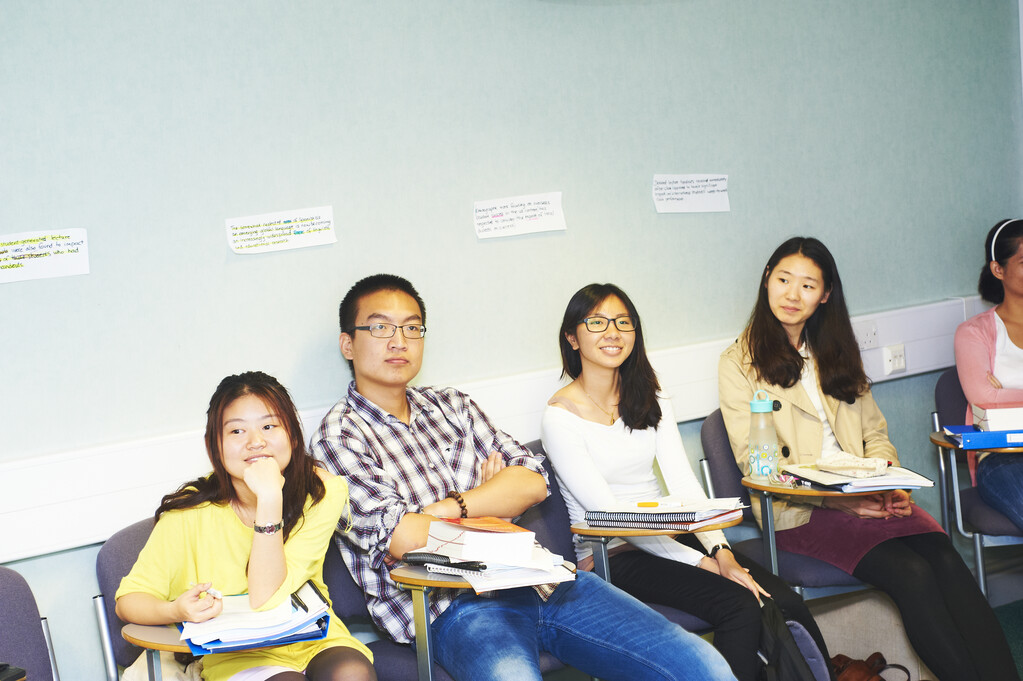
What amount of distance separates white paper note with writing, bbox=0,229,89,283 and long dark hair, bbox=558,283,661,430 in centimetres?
145

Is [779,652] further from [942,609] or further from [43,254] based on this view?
[43,254]

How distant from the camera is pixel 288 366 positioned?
8.74ft

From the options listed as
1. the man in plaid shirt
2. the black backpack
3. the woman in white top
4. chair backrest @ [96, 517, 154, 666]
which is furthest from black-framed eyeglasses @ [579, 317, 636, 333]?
chair backrest @ [96, 517, 154, 666]

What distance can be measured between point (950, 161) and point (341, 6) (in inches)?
110

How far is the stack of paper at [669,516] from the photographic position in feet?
7.30

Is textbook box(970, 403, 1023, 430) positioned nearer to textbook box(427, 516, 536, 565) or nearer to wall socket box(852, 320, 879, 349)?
wall socket box(852, 320, 879, 349)

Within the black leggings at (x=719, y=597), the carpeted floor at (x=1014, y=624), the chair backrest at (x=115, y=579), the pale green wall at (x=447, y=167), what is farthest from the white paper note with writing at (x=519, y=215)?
the carpeted floor at (x=1014, y=624)

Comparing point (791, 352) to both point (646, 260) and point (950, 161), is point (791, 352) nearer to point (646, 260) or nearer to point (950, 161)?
point (646, 260)

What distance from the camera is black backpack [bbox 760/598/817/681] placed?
2.21 metres

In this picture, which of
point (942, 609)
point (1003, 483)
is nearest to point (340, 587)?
point (942, 609)

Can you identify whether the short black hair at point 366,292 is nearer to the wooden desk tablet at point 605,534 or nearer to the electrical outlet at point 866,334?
the wooden desk tablet at point 605,534

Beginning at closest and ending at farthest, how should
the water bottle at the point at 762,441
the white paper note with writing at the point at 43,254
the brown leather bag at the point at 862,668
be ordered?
the white paper note with writing at the point at 43,254, the brown leather bag at the point at 862,668, the water bottle at the point at 762,441

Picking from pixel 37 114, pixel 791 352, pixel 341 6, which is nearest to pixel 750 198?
pixel 791 352

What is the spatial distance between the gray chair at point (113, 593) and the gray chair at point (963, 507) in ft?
8.68
